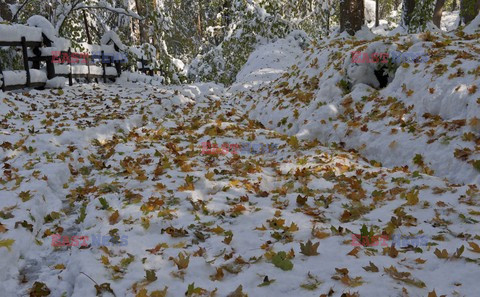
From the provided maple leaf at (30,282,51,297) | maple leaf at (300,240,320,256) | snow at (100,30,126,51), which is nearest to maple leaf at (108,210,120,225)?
maple leaf at (30,282,51,297)

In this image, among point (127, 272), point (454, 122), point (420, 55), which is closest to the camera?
point (127, 272)

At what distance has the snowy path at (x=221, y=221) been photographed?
7.15 ft

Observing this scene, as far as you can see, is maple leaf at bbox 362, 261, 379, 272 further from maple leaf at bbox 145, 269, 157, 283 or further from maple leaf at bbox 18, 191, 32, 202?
maple leaf at bbox 18, 191, 32, 202

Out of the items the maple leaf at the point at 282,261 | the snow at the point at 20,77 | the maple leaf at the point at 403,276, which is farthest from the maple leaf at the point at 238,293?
the snow at the point at 20,77

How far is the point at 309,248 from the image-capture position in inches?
94.9

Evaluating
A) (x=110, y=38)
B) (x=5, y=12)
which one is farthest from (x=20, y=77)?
(x=110, y=38)

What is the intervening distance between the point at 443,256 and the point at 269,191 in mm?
1851

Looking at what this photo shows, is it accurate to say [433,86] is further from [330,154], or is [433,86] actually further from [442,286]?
[442,286]

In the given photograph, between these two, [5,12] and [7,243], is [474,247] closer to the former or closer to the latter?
[7,243]

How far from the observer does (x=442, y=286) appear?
1.94 m

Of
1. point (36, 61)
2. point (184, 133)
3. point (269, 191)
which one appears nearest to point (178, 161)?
point (269, 191)

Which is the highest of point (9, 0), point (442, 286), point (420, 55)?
point (9, 0)

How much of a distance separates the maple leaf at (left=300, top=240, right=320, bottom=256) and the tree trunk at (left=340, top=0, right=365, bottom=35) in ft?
25.6

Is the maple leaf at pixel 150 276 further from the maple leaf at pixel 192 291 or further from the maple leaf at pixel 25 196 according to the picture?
the maple leaf at pixel 25 196
